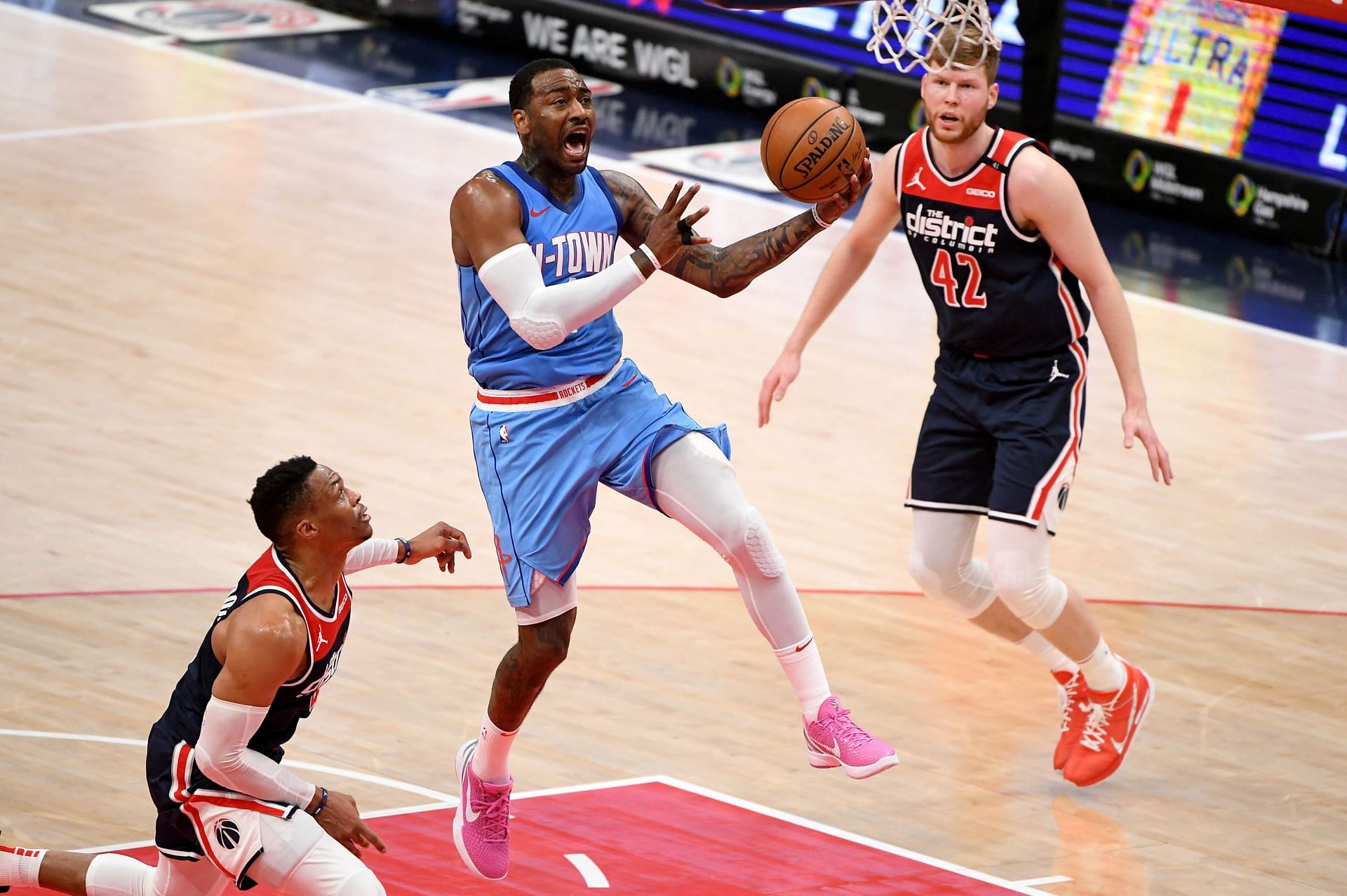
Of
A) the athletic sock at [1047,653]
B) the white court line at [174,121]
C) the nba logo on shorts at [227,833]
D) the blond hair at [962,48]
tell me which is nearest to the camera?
the nba logo on shorts at [227,833]

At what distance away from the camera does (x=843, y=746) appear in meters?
5.79

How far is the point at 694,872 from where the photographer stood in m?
6.00

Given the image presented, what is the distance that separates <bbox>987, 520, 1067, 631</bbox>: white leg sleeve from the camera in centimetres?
641

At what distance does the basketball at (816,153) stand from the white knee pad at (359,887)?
7.53 ft

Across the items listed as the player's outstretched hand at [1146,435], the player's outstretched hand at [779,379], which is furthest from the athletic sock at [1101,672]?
the player's outstretched hand at [779,379]

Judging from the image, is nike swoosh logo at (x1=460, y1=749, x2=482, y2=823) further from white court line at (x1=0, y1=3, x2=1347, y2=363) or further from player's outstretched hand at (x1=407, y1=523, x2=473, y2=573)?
white court line at (x1=0, y1=3, x2=1347, y2=363)

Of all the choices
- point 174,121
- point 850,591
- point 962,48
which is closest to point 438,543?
point 962,48

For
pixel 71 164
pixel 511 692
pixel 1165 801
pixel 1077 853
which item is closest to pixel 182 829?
pixel 511 692

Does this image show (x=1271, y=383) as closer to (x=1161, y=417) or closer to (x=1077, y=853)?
(x=1161, y=417)

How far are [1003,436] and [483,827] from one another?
2049mm

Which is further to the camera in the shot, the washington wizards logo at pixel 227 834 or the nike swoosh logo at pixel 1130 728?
the nike swoosh logo at pixel 1130 728

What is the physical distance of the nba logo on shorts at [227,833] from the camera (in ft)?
16.1

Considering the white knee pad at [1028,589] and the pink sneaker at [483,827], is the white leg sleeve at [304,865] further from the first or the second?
the white knee pad at [1028,589]

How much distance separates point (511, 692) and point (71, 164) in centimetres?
875
